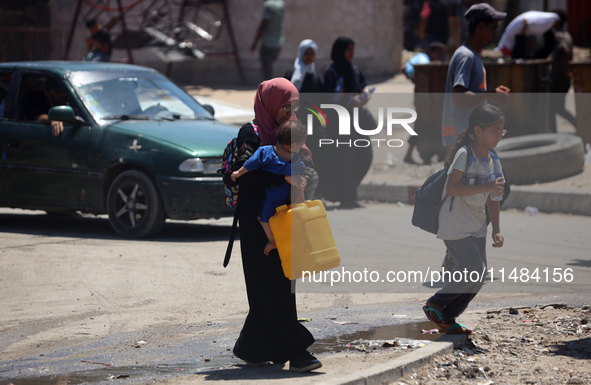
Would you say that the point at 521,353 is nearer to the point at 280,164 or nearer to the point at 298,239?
the point at 298,239

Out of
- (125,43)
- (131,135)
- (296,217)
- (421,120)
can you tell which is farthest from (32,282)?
(125,43)

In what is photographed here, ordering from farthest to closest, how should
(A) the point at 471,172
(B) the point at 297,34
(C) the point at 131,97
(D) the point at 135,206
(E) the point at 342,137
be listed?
1. (B) the point at 297,34
2. (E) the point at 342,137
3. (C) the point at 131,97
4. (D) the point at 135,206
5. (A) the point at 471,172

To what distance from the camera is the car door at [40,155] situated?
943 centimetres

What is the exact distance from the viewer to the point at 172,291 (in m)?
6.95

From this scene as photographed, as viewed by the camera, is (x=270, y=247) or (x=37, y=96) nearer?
(x=270, y=247)

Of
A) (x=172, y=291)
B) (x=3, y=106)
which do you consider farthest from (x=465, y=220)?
(x=3, y=106)

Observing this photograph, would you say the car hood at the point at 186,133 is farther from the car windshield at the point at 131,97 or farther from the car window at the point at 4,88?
the car window at the point at 4,88

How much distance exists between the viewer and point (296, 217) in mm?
4633

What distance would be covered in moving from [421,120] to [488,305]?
25.8 feet

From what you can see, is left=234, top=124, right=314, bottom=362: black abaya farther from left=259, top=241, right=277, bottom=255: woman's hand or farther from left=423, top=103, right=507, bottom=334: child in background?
left=423, top=103, right=507, bottom=334: child in background

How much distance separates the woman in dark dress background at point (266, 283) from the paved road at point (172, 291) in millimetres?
258

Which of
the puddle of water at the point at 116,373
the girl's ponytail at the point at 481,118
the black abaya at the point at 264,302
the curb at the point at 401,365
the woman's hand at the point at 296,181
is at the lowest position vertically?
the puddle of water at the point at 116,373

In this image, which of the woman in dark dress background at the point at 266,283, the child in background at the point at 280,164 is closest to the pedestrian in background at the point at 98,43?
the woman in dark dress background at the point at 266,283

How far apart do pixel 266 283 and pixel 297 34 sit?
18195mm
